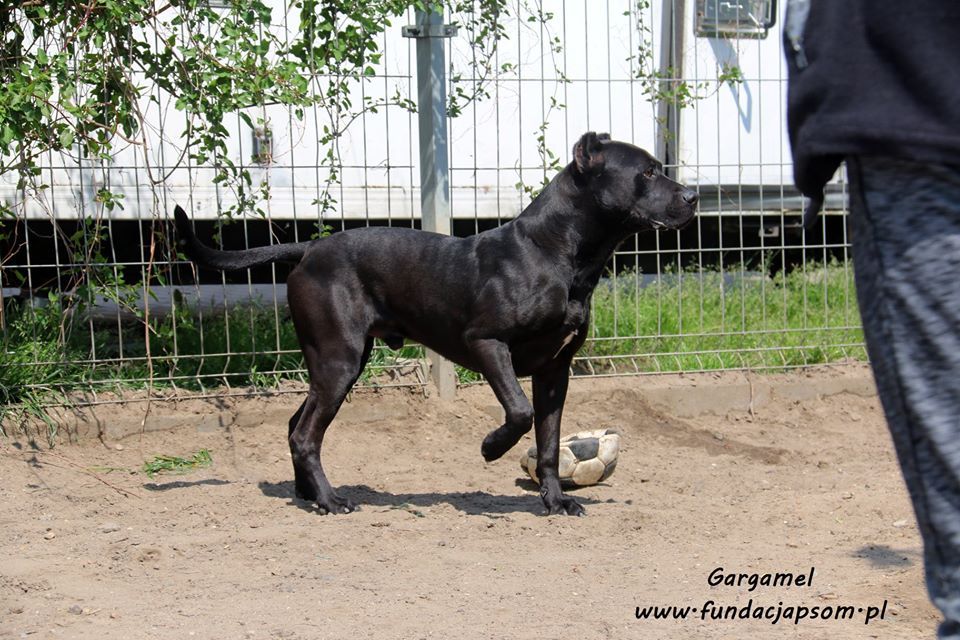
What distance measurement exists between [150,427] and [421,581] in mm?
2748

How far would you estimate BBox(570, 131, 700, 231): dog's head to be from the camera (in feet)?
16.3

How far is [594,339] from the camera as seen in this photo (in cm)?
697

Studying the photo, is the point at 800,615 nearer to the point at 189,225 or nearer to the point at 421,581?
the point at 421,581

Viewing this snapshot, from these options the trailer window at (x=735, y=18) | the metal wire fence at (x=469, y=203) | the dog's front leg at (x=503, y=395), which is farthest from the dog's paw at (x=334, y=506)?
the trailer window at (x=735, y=18)

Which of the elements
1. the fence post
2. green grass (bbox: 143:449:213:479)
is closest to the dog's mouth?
the fence post

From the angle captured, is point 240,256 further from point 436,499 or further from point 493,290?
point 436,499

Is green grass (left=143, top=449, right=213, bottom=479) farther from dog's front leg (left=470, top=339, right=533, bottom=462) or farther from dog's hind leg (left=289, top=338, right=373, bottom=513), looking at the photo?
dog's front leg (left=470, top=339, right=533, bottom=462)

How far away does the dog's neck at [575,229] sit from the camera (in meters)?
4.93

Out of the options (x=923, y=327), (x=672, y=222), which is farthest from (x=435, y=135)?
(x=923, y=327)

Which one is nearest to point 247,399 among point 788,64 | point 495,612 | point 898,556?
point 495,612

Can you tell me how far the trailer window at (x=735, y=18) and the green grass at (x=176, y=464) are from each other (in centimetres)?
439

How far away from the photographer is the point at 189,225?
5207 millimetres

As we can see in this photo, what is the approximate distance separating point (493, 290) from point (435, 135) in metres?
1.93

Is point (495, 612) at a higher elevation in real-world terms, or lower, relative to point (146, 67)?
lower
